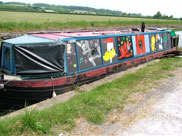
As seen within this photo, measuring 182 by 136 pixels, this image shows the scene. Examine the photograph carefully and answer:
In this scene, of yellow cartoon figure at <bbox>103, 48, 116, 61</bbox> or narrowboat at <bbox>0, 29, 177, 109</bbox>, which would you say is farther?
yellow cartoon figure at <bbox>103, 48, 116, 61</bbox>

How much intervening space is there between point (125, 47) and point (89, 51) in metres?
2.24

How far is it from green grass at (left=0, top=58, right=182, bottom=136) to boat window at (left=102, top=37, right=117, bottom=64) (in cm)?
117

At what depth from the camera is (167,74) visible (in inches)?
306

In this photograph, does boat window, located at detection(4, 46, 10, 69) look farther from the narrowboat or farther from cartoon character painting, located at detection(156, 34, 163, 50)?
cartoon character painting, located at detection(156, 34, 163, 50)

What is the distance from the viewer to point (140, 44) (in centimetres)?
982

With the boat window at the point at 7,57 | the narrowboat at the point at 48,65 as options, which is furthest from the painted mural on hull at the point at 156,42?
the boat window at the point at 7,57

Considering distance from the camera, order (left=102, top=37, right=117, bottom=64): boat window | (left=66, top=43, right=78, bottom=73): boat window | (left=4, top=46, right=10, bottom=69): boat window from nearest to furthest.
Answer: (left=4, top=46, right=10, bottom=69): boat window, (left=66, top=43, right=78, bottom=73): boat window, (left=102, top=37, right=117, bottom=64): boat window

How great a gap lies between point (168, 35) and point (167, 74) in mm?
5109

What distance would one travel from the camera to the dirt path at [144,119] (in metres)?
3.93

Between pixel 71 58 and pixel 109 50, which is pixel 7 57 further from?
pixel 109 50

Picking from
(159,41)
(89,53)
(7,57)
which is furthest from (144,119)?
(159,41)

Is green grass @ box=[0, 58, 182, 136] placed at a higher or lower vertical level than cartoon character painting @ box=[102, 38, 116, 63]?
lower

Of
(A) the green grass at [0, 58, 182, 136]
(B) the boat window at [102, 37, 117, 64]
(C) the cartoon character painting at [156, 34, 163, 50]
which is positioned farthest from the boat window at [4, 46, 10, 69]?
(C) the cartoon character painting at [156, 34, 163, 50]

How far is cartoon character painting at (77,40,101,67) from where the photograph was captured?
701 centimetres
